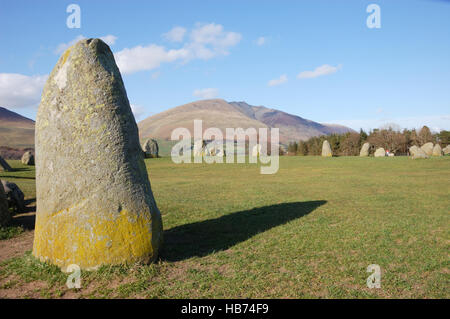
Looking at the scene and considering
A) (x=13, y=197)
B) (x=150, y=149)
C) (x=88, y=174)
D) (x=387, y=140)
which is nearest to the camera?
(x=88, y=174)

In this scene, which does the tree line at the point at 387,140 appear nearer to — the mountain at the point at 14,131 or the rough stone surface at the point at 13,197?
the rough stone surface at the point at 13,197

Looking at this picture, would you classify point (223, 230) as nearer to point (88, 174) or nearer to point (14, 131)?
point (88, 174)

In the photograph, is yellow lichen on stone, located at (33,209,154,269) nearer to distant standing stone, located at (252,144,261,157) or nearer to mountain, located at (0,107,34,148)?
distant standing stone, located at (252,144,261,157)

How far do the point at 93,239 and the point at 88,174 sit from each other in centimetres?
108

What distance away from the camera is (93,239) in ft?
16.6

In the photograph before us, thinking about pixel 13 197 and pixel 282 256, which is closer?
pixel 282 256

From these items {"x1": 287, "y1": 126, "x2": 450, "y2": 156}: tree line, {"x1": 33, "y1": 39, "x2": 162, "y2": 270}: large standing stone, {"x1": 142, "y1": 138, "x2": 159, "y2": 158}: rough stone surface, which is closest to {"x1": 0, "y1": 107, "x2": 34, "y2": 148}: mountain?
{"x1": 142, "y1": 138, "x2": 159, "y2": 158}: rough stone surface

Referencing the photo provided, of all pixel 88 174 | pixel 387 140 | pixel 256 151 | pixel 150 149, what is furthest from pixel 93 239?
pixel 387 140

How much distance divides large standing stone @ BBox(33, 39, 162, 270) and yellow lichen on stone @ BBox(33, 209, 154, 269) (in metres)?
0.02

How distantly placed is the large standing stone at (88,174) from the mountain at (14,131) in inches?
3548

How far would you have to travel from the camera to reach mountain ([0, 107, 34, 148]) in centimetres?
9152
